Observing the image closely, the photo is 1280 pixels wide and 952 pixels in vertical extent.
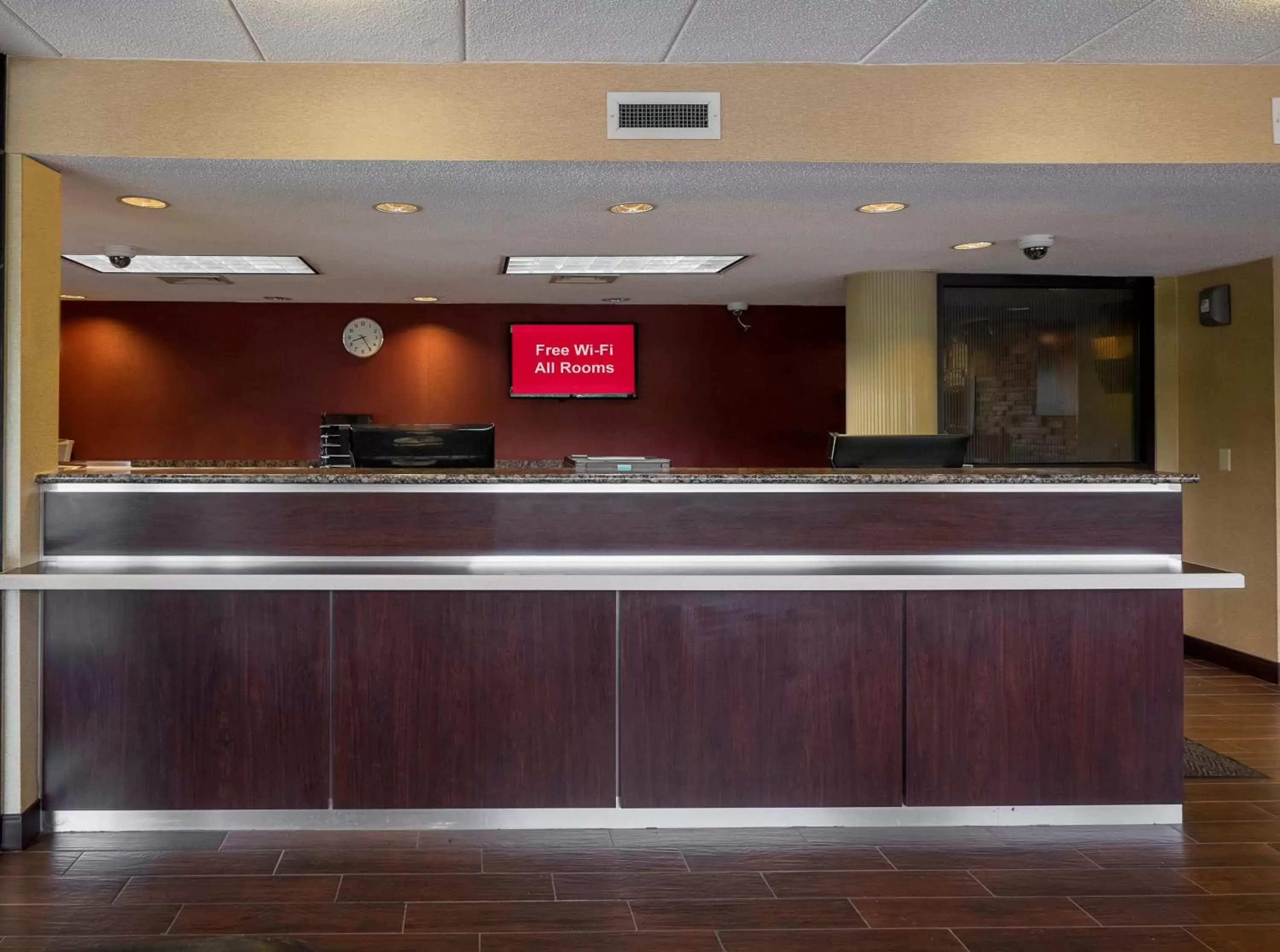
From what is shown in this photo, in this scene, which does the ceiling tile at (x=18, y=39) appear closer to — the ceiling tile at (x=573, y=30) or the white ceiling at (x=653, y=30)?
the white ceiling at (x=653, y=30)

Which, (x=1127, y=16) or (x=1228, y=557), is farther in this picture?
(x=1228, y=557)

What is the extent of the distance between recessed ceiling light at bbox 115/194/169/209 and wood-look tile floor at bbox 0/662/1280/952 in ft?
7.79

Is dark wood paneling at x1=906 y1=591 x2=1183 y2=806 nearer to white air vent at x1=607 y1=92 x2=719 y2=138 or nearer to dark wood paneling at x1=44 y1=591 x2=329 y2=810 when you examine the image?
white air vent at x1=607 y1=92 x2=719 y2=138

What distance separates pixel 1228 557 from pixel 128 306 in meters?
7.84

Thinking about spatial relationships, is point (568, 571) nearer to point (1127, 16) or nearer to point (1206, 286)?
point (1127, 16)

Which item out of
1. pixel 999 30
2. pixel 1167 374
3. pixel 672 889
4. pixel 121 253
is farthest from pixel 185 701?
pixel 1167 374

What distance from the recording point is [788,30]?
313 centimetres

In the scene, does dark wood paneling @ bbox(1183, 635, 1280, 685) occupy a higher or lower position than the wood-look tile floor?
higher

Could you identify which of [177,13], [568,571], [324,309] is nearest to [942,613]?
[568,571]

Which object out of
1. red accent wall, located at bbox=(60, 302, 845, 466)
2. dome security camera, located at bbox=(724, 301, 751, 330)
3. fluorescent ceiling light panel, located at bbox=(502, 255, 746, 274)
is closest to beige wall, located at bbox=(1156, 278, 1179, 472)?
red accent wall, located at bbox=(60, 302, 845, 466)

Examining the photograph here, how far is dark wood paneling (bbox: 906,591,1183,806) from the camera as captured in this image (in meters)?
3.30

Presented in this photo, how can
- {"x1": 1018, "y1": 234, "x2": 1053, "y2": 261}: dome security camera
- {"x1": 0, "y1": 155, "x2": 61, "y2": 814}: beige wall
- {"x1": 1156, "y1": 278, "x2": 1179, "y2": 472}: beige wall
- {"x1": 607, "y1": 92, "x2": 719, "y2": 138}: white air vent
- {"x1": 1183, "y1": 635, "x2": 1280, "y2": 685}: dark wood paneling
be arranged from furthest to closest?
1. {"x1": 1156, "y1": 278, "x2": 1179, "y2": 472}: beige wall
2. {"x1": 1183, "y1": 635, "x2": 1280, "y2": 685}: dark wood paneling
3. {"x1": 1018, "y1": 234, "x2": 1053, "y2": 261}: dome security camera
4. {"x1": 607, "y1": 92, "x2": 719, "y2": 138}: white air vent
5. {"x1": 0, "y1": 155, "x2": 61, "y2": 814}: beige wall

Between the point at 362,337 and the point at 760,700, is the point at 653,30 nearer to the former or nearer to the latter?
the point at 760,700

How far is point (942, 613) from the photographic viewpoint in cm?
331
